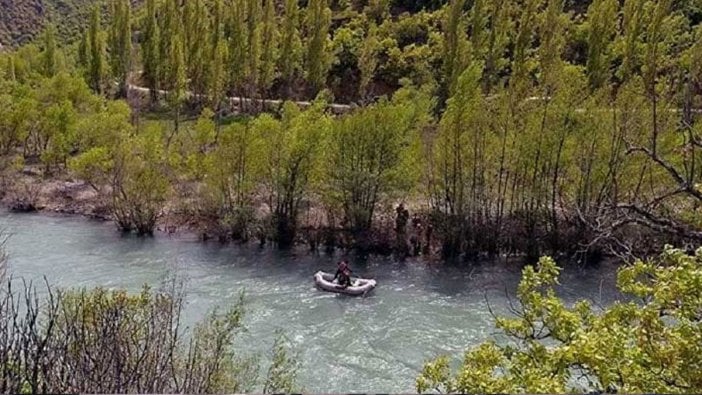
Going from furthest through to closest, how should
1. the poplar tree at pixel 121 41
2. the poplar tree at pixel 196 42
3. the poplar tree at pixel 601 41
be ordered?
the poplar tree at pixel 121 41 < the poplar tree at pixel 196 42 < the poplar tree at pixel 601 41

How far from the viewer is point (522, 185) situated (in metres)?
39.7

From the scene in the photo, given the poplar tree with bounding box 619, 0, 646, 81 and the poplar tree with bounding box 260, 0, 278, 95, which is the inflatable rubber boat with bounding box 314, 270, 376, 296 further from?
the poplar tree with bounding box 260, 0, 278, 95

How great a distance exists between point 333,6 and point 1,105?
46.8 meters

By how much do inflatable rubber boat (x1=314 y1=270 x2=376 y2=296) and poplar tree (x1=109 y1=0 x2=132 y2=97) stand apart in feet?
173

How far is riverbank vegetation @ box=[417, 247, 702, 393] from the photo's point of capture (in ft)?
28.3

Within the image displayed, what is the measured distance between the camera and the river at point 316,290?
25047 mm

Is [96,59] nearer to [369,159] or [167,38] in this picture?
[167,38]

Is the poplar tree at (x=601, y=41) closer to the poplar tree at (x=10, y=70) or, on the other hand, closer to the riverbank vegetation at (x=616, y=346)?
the riverbank vegetation at (x=616, y=346)

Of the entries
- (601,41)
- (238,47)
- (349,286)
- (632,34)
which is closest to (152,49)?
(238,47)

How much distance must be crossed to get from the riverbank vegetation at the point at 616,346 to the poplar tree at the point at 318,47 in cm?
5944

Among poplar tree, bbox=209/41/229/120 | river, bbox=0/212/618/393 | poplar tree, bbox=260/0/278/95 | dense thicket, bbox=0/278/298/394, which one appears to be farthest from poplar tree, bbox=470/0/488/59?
dense thicket, bbox=0/278/298/394

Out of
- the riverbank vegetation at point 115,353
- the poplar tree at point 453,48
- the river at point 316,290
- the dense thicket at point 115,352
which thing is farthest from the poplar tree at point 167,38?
the dense thicket at point 115,352

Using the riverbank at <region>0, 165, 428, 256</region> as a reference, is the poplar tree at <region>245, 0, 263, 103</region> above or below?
above

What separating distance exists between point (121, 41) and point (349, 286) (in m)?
55.3
